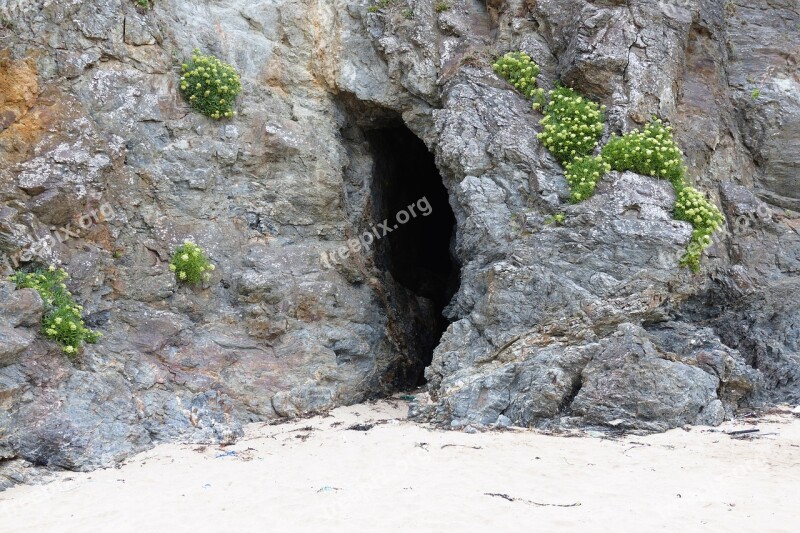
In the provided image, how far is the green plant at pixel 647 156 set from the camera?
10.1 m

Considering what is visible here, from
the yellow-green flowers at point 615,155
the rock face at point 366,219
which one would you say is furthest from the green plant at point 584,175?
the rock face at point 366,219

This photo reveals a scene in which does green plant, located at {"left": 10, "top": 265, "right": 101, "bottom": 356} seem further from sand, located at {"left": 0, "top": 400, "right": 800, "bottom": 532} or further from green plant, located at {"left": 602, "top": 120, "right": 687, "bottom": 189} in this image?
green plant, located at {"left": 602, "top": 120, "right": 687, "bottom": 189}

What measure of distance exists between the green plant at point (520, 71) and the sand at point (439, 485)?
201 inches

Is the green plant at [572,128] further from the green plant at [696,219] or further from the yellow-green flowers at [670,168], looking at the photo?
the green plant at [696,219]

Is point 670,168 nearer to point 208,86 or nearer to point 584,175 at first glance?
point 584,175

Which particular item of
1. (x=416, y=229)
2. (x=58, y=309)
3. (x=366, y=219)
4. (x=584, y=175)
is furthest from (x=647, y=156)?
(x=58, y=309)

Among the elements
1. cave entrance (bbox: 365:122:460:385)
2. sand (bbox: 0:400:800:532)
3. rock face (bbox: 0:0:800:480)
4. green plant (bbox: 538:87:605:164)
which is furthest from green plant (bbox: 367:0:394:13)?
sand (bbox: 0:400:800:532)

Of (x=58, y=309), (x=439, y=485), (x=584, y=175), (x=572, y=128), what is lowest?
(x=439, y=485)

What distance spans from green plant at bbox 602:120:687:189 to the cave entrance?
13.4 ft

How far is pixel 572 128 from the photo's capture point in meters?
10.4

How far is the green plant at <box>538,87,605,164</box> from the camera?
34.1ft

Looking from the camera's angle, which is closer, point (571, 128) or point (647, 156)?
point (647, 156)

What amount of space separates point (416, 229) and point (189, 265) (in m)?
6.05

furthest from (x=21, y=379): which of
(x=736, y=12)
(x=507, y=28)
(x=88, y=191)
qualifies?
(x=736, y=12)
